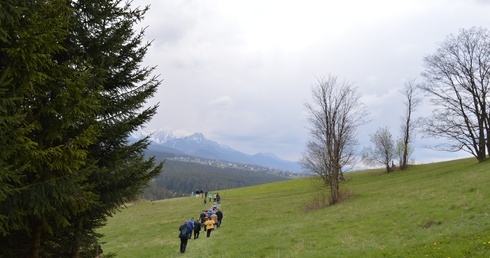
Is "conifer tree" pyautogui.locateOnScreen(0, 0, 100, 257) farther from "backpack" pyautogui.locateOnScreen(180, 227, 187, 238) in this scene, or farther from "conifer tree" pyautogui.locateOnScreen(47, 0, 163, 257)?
"backpack" pyautogui.locateOnScreen(180, 227, 187, 238)

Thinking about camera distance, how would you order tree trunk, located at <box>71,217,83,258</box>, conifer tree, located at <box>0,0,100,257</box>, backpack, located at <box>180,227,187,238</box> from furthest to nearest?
backpack, located at <box>180,227,187,238</box> → tree trunk, located at <box>71,217,83,258</box> → conifer tree, located at <box>0,0,100,257</box>

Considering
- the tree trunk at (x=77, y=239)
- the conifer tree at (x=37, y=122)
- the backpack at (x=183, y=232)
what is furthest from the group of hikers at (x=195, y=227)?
the conifer tree at (x=37, y=122)

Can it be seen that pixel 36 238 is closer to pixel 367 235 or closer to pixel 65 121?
pixel 65 121

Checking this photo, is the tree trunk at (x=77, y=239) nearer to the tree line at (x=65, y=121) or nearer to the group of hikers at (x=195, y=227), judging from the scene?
the tree line at (x=65, y=121)

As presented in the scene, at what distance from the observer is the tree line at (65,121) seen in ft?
22.4

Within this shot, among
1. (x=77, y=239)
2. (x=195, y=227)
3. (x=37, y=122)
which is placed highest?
(x=37, y=122)

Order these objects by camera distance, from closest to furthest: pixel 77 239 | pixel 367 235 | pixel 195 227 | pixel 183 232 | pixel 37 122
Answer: pixel 37 122 → pixel 77 239 → pixel 367 235 → pixel 183 232 → pixel 195 227

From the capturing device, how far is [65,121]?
7.96 metres

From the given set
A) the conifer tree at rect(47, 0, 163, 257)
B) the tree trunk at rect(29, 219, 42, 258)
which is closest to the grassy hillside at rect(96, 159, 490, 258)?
the conifer tree at rect(47, 0, 163, 257)

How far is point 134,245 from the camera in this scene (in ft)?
78.9

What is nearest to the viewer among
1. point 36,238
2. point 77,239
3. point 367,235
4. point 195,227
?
point 36,238

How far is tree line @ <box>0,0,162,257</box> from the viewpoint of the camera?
6828 millimetres

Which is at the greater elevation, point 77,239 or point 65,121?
point 65,121

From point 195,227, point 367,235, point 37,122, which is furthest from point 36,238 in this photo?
point 195,227
